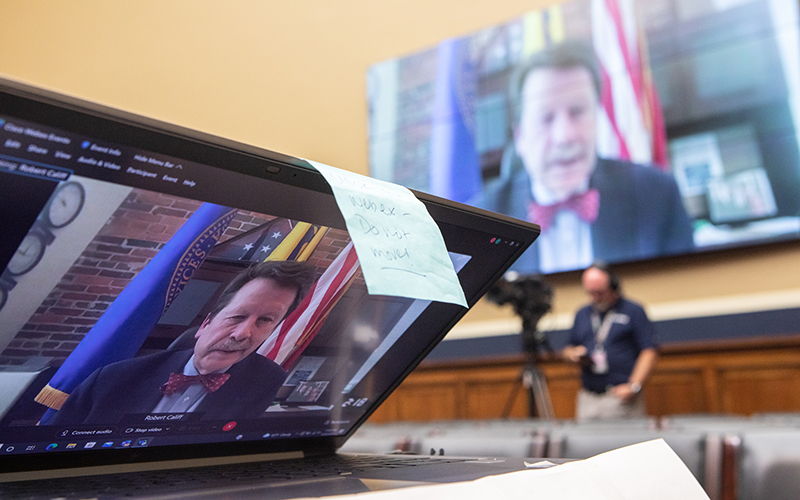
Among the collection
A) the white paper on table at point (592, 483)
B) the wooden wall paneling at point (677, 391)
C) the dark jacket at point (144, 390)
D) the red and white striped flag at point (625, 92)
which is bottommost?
the white paper on table at point (592, 483)

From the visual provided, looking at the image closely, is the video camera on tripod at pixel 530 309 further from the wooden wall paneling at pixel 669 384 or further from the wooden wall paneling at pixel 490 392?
the wooden wall paneling at pixel 490 392

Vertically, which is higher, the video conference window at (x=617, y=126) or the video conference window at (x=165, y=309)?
the video conference window at (x=617, y=126)

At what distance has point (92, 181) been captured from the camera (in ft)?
1.50

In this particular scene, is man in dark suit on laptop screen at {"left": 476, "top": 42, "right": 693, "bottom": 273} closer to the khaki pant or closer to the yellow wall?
the yellow wall

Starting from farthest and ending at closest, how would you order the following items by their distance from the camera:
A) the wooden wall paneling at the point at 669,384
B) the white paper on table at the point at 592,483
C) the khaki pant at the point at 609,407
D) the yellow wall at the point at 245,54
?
1. the yellow wall at the point at 245,54
2. the wooden wall paneling at the point at 669,384
3. the khaki pant at the point at 609,407
4. the white paper on table at the point at 592,483

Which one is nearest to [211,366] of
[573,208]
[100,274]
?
[100,274]

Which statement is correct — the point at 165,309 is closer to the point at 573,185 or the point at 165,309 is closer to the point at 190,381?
the point at 190,381

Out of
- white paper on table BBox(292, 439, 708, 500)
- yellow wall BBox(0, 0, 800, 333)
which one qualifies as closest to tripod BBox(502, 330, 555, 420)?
yellow wall BBox(0, 0, 800, 333)

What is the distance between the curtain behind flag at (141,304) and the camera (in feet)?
1.67

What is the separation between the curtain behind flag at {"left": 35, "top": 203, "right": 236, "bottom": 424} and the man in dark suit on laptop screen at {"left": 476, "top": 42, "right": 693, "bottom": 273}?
3.69 metres

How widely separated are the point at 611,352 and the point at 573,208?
1.23 metres

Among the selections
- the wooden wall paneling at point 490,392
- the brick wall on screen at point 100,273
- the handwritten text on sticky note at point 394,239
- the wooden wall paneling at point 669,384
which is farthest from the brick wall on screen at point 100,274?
the wooden wall paneling at point 490,392

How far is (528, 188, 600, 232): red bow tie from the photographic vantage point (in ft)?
13.2

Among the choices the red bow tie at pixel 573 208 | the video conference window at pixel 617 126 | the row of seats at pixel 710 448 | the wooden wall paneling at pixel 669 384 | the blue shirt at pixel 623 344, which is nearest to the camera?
the row of seats at pixel 710 448
